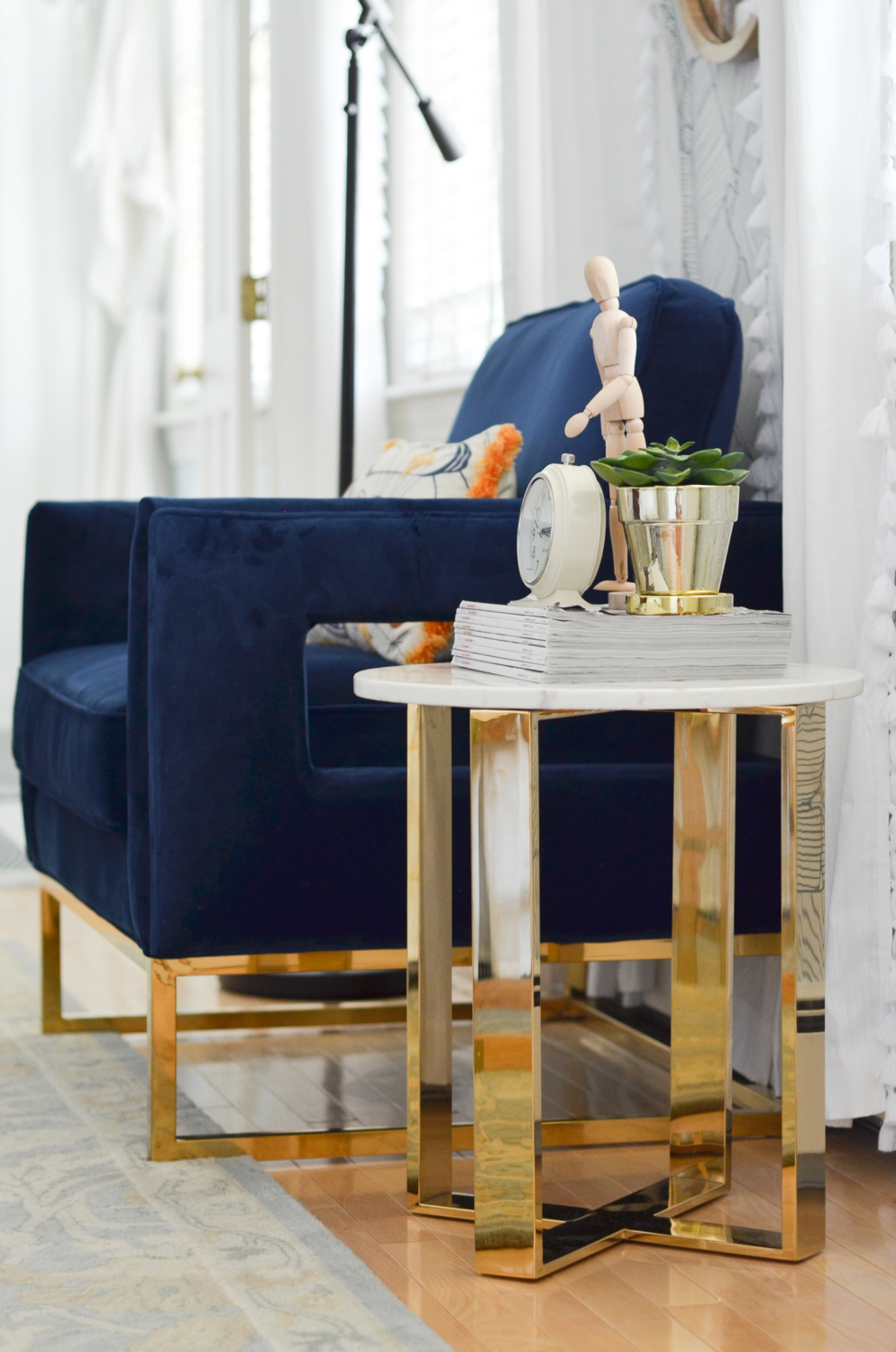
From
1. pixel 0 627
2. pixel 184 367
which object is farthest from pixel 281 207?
pixel 0 627

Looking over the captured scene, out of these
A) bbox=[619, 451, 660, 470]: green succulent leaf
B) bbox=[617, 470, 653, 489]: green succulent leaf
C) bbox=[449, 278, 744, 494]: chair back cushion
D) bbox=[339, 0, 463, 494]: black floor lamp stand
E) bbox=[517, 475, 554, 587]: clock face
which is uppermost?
bbox=[339, 0, 463, 494]: black floor lamp stand

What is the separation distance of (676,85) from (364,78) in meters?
1.50

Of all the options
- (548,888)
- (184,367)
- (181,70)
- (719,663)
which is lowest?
(548,888)

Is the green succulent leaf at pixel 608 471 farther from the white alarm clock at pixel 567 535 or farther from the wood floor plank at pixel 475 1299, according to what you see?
the wood floor plank at pixel 475 1299

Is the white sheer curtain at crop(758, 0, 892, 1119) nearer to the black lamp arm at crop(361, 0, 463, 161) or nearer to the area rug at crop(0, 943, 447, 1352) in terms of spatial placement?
the area rug at crop(0, 943, 447, 1352)

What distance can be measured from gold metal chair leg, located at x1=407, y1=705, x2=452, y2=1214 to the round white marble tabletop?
14 cm

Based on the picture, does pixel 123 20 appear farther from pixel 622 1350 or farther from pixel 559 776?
pixel 622 1350

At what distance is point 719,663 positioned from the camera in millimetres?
1295

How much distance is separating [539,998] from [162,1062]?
50cm

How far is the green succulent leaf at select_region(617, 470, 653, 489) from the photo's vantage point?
1.35m

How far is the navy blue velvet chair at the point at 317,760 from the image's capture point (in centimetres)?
156

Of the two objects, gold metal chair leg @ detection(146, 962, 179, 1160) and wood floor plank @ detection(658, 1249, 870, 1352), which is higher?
gold metal chair leg @ detection(146, 962, 179, 1160)

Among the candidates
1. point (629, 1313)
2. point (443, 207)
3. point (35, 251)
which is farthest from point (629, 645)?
point (35, 251)

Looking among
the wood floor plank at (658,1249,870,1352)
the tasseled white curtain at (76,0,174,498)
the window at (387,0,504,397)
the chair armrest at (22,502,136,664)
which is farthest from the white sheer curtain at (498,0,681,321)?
the tasseled white curtain at (76,0,174,498)
